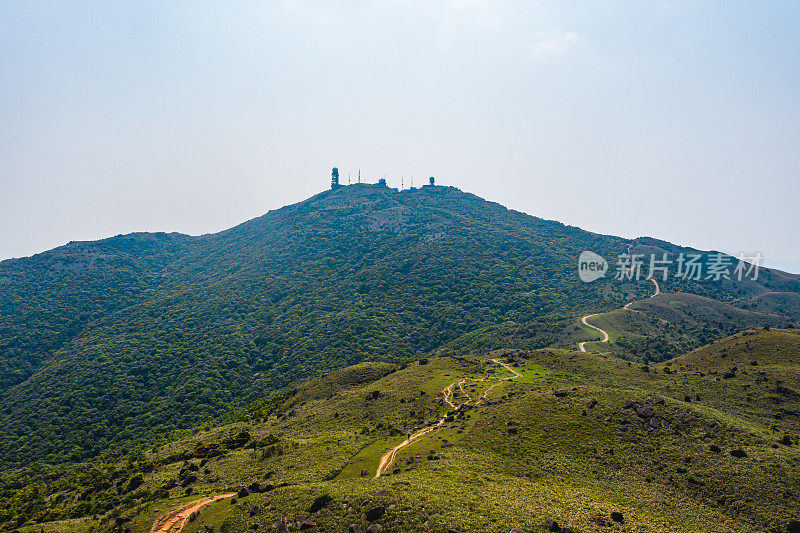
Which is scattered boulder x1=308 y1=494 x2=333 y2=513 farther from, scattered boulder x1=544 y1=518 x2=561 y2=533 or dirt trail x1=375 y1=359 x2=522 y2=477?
scattered boulder x1=544 y1=518 x2=561 y2=533

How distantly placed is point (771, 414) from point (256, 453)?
215 feet

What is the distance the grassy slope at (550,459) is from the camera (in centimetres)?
2650

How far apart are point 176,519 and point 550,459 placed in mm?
33928

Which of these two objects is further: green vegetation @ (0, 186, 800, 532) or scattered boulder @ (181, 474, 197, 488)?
scattered boulder @ (181, 474, 197, 488)

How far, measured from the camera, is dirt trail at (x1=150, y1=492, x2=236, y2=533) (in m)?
28.3

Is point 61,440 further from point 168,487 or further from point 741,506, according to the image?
point 741,506

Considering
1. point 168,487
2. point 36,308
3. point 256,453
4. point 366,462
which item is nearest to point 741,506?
point 366,462

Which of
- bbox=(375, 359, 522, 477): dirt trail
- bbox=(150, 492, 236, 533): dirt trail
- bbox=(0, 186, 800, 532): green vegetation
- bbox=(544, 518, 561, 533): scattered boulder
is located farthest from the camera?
bbox=(375, 359, 522, 477): dirt trail

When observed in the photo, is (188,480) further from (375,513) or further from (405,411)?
(405,411)

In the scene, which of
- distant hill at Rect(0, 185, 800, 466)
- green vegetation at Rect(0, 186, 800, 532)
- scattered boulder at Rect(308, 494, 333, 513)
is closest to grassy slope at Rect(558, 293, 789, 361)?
green vegetation at Rect(0, 186, 800, 532)

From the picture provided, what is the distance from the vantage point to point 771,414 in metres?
46.4

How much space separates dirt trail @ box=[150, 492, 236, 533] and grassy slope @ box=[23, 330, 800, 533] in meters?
1.22

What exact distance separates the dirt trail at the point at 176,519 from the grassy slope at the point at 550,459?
1.22 m

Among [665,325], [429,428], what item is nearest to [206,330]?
[429,428]
